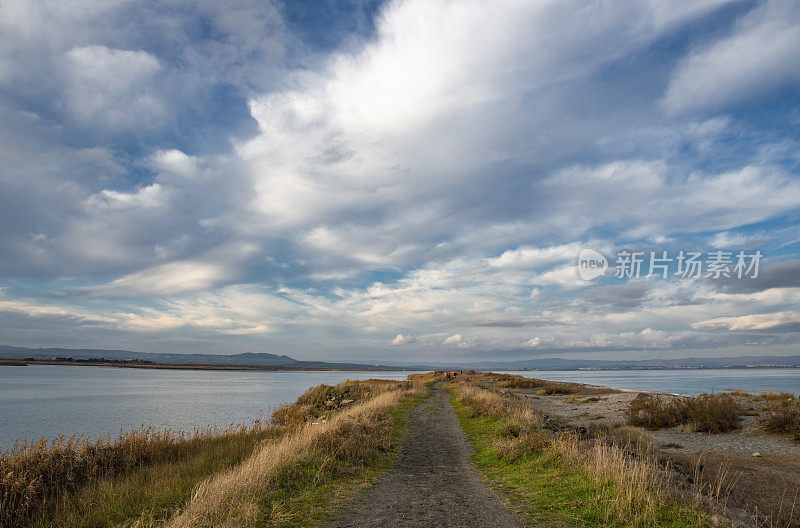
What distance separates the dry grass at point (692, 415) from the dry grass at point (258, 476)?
49.9 ft

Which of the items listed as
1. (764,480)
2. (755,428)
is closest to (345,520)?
(764,480)

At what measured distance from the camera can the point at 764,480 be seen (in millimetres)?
12125

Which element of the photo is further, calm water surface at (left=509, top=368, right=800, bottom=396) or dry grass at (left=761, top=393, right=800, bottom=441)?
calm water surface at (left=509, top=368, right=800, bottom=396)

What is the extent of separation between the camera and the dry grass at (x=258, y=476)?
7.14 meters

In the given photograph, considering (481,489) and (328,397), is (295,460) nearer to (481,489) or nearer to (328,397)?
(481,489)

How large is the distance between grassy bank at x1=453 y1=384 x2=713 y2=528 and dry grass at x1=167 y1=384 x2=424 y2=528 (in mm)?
3822

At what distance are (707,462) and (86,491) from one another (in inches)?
724

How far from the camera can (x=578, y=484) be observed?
31.1 feet

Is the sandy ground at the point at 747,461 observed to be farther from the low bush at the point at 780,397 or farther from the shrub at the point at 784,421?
the low bush at the point at 780,397

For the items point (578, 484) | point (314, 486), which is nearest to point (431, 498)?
Answer: point (314, 486)

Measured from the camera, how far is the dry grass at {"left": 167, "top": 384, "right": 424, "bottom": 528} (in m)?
7.14

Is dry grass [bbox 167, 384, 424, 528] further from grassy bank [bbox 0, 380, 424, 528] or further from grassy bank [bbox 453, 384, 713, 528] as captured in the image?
grassy bank [bbox 453, 384, 713, 528]

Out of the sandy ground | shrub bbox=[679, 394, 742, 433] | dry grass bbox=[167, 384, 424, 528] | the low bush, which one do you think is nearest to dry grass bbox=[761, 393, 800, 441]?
the sandy ground

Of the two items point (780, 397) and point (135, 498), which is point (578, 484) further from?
point (780, 397)
